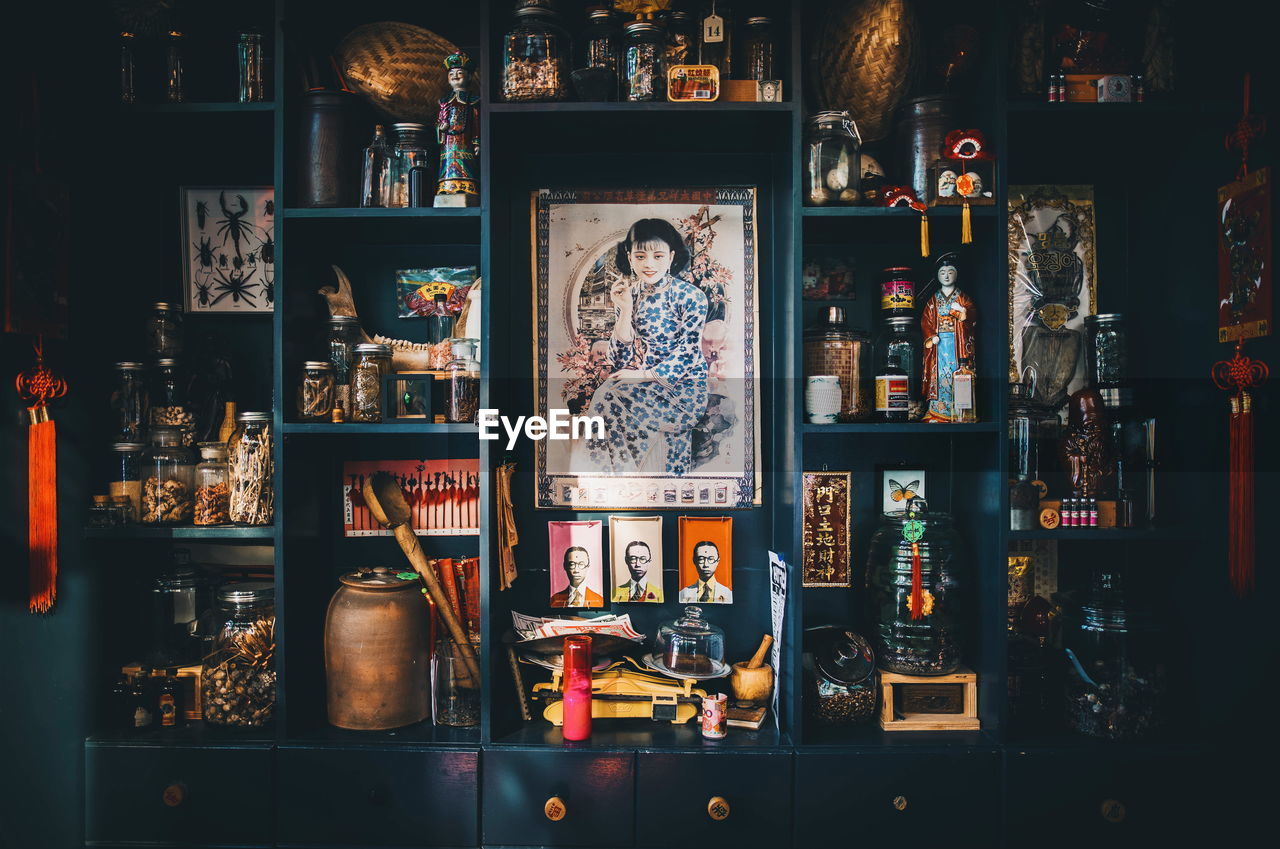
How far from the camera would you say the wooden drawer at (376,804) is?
179 centimetres

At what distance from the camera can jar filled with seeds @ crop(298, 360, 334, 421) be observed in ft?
6.14

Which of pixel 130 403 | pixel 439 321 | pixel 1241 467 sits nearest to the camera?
→ pixel 1241 467

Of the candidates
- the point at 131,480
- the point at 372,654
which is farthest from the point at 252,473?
the point at 372,654

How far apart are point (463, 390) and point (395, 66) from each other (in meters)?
0.91

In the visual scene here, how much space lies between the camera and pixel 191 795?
179 centimetres

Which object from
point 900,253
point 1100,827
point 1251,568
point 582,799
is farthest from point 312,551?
point 1251,568

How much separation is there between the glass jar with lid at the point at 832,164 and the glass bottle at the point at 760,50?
0.21m

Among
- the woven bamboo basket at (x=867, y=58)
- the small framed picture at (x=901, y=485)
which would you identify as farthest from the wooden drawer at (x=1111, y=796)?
the woven bamboo basket at (x=867, y=58)

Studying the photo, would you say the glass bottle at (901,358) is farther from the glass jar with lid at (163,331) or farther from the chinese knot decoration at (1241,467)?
the glass jar with lid at (163,331)

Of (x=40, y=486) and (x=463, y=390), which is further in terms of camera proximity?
(x=463, y=390)

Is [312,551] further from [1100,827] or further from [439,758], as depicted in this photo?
[1100,827]

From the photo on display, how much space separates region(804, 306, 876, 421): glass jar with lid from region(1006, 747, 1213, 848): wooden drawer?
3.09ft

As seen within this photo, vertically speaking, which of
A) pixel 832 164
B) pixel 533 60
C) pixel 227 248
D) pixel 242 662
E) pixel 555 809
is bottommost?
pixel 555 809

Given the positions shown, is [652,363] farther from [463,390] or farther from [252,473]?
[252,473]
